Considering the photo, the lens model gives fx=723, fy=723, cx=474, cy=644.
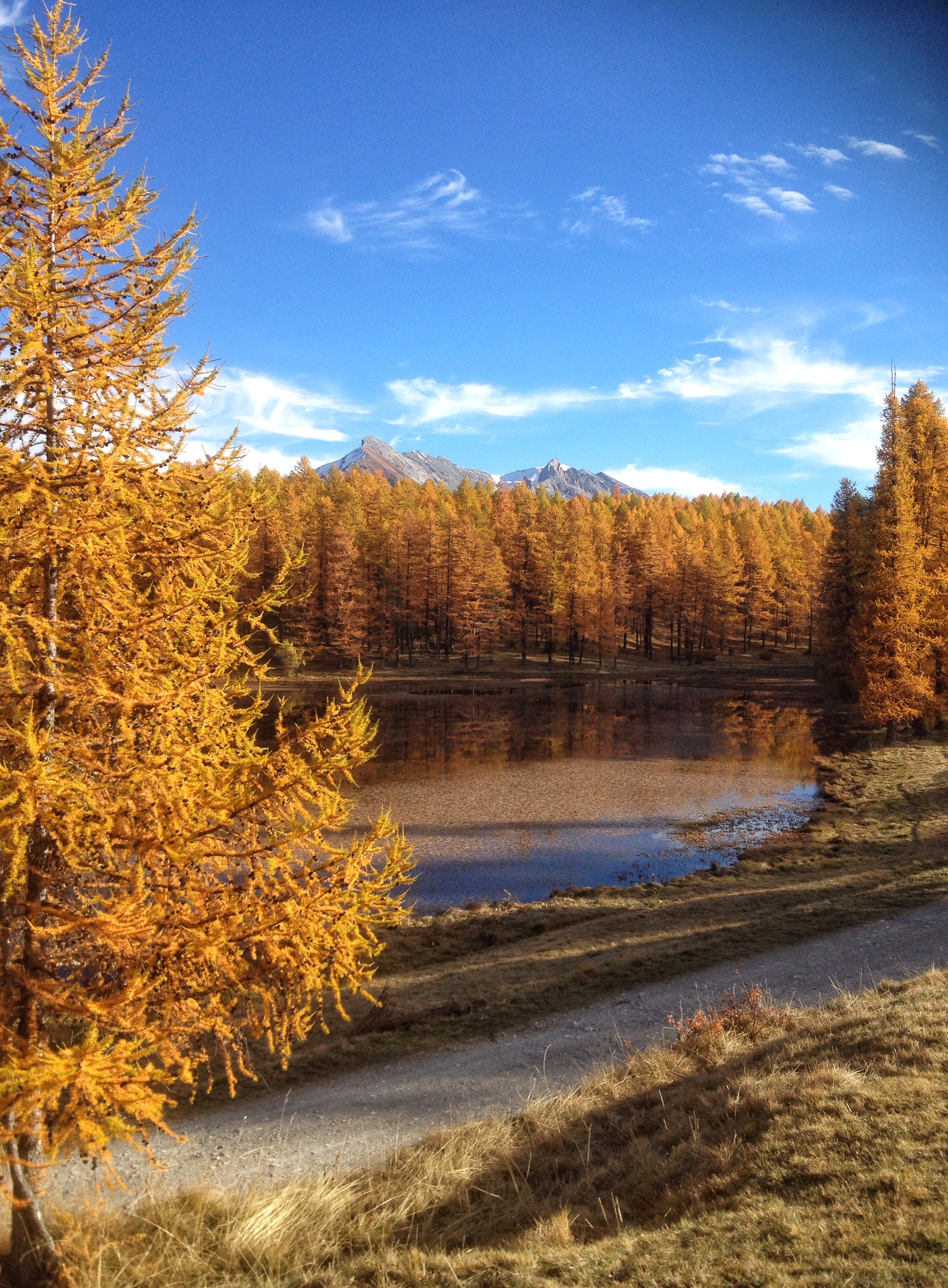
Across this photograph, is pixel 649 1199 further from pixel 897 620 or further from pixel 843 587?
pixel 843 587

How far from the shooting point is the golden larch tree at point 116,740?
4.76m

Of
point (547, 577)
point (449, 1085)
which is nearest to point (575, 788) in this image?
point (449, 1085)

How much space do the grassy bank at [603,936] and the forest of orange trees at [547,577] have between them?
63.3 ft

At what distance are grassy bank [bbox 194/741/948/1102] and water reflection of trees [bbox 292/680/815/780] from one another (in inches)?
512

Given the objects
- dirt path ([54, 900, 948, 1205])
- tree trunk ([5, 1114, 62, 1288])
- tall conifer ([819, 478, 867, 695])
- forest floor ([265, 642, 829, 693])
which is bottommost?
dirt path ([54, 900, 948, 1205])

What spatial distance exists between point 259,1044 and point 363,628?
51.7 m

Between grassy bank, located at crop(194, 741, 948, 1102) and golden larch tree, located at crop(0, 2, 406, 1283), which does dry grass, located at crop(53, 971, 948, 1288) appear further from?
grassy bank, located at crop(194, 741, 948, 1102)

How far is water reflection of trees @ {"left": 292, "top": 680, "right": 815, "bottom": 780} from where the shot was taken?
32469 mm

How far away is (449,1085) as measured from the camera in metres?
9.20

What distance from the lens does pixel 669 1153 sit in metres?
6.22

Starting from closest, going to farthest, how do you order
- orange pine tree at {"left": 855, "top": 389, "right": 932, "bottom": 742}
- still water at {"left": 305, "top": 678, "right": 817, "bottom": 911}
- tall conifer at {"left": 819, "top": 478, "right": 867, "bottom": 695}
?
still water at {"left": 305, "top": 678, "right": 817, "bottom": 911} < orange pine tree at {"left": 855, "top": 389, "right": 932, "bottom": 742} < tall conifer at {"left": 819, "top": 478, "right": 867, "bottom": 695}

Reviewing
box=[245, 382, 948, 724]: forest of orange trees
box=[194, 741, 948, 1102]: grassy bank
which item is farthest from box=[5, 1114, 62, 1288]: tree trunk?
box=[245, 382, 948, 724]: forest of orange trees

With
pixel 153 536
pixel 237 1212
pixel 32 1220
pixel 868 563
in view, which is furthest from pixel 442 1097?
pixel 868 563

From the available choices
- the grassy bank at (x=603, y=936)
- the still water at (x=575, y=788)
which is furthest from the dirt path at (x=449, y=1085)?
the still water at (x=575, y=788)
